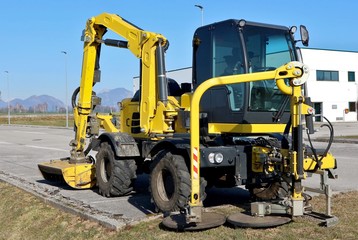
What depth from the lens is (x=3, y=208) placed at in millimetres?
9891

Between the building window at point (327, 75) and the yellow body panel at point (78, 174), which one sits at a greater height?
the building window at point (327, 75)

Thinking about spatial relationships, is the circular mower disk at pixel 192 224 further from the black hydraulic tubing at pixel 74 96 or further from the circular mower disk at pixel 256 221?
the black hydraulic tubing at pixel 74 96

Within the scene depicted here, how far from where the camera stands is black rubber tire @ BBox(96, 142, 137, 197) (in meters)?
9.21

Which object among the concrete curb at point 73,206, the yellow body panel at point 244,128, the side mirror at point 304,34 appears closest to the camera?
the concrete curb at point 73,206

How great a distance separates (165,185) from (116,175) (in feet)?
6.13

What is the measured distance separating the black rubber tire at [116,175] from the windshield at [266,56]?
122 inches

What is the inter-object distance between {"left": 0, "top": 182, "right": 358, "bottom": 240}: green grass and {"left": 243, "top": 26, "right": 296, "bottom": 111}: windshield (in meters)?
1.78

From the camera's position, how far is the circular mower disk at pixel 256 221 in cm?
630

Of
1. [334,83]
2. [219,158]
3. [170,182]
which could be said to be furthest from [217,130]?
[334,83]

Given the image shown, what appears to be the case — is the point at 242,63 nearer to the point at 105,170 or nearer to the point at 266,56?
the point at 266,56

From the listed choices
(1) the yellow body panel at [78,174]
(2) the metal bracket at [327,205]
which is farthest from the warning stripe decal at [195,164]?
(1) the yellow body panel at [78,174]

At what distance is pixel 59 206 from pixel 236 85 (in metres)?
3.84

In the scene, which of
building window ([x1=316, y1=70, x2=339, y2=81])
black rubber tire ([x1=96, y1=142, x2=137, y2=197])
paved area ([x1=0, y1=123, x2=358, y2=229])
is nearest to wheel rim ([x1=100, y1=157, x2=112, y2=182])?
black rubber tire ([x1=96, y1=142, x2=137, y2=197])

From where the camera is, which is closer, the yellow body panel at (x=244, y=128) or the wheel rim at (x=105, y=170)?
the yellow body panel at (x=244, y=128)
